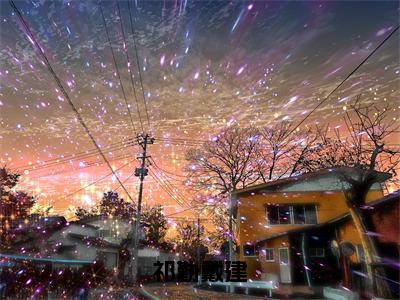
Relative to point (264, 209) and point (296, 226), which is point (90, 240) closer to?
point (264, 209)

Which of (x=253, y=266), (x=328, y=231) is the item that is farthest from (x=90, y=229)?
(x=328, y=231)

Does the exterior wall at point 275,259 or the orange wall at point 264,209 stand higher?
the orange wall at point 264,209

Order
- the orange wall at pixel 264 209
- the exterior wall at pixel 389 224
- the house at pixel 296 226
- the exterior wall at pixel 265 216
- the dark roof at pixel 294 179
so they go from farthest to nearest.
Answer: the exterior wall at pixel 265 216 → the orange wall at pixel 264 209 → the house at pixel 296 226 → the dark roof at pixel 294 179 → the exterior wall at pixel 389 224

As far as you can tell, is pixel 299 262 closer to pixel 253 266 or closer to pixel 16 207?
pixel 253 266

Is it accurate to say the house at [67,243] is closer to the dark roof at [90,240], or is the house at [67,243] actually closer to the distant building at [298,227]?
the dark roof at [90,240]

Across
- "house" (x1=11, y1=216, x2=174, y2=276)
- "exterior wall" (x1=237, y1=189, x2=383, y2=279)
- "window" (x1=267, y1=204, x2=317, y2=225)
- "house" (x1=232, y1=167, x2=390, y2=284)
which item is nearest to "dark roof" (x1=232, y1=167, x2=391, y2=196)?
"house" (x1=232, y1=167, x2=390, y2=284)

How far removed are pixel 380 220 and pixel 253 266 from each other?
41.6 ft

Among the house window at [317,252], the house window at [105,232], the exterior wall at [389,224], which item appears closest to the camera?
the exterior wall at [389,224]

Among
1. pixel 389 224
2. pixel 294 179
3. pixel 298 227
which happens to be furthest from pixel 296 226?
pixel 389 224

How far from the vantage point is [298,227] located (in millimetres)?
19547

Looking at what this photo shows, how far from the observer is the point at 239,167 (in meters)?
32.6

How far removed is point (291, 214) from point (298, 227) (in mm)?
1076

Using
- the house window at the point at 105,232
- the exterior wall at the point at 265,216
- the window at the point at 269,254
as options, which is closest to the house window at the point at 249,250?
the exterior wall at the point at 265,216

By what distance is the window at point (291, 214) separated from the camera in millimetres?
19688
